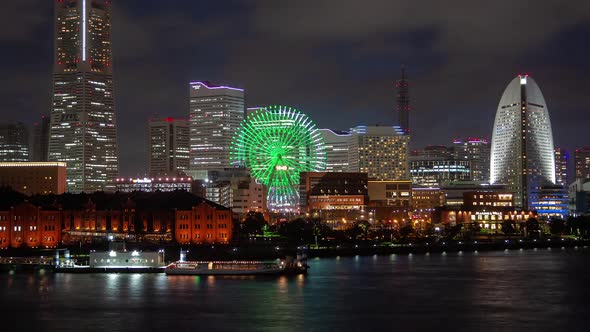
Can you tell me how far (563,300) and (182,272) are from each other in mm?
31278

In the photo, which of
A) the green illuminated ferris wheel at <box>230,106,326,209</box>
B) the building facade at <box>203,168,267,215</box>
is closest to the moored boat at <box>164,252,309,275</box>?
the green illuminated ferris wheel at <box>230,106,326,209</box>

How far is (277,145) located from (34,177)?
8172 centimetres

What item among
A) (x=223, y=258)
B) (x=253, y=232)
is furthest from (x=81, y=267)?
(x=253, y=232)

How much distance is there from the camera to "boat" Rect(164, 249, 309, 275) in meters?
78.2

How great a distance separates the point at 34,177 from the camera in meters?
191

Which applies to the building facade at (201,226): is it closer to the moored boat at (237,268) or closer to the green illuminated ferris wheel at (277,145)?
the green illuminated ferris wheel at (277,145)

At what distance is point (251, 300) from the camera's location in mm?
59406

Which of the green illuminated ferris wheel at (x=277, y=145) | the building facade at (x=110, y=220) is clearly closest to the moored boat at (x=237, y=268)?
the building facade at (x=110, y=220)

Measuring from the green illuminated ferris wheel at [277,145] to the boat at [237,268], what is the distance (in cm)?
4594

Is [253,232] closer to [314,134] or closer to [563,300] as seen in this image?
[314,134]

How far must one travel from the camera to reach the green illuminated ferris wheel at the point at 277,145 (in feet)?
414

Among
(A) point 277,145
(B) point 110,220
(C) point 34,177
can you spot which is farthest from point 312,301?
(C) point 34,177

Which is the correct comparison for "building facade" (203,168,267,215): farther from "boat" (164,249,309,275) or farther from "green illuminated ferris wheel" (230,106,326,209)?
"boat" (164,249,309,275)

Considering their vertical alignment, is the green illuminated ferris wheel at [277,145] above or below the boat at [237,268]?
above
